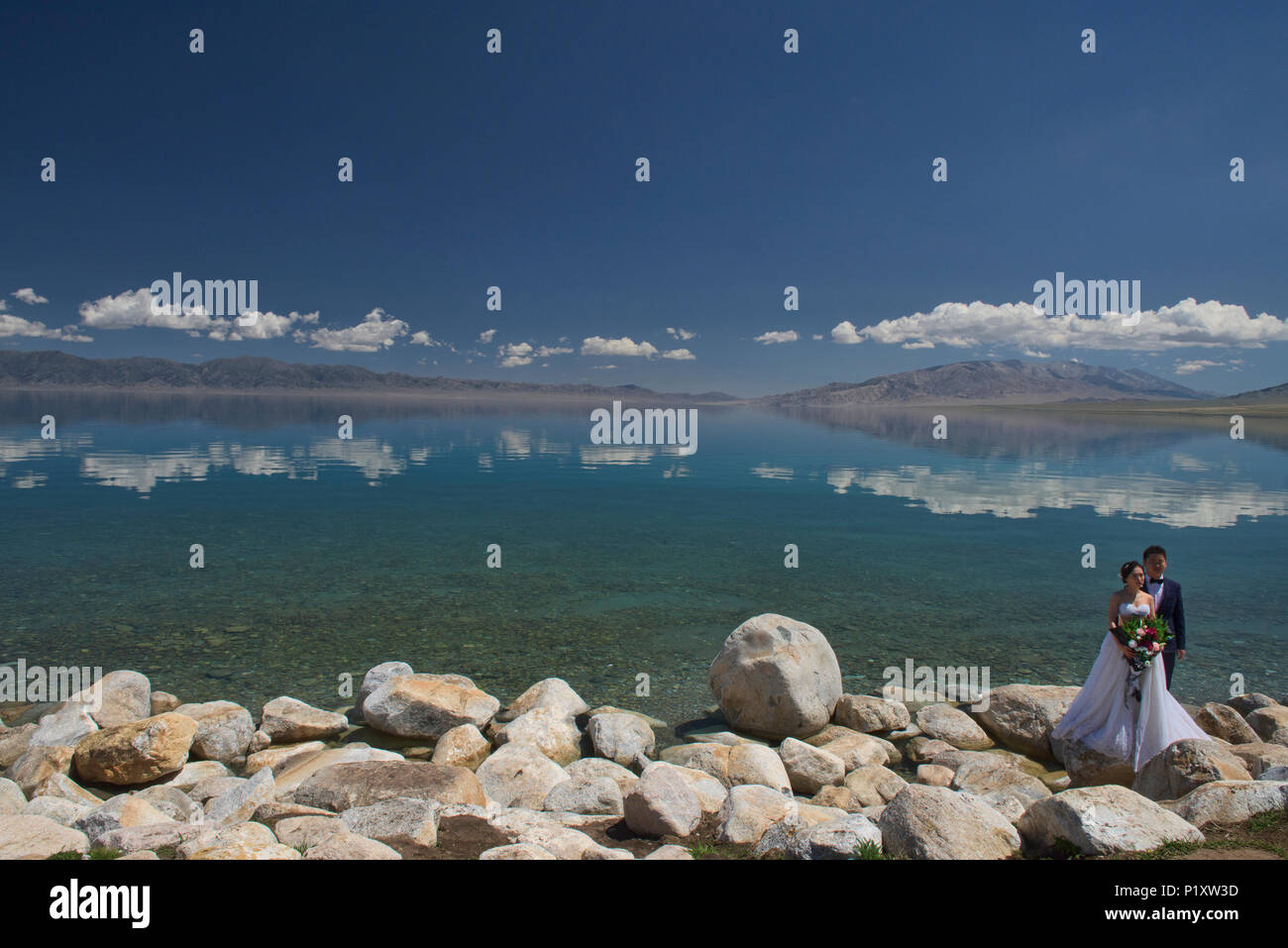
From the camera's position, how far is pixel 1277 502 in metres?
42.8

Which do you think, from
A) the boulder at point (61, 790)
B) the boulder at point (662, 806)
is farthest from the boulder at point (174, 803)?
the boulder at point (662, 806)

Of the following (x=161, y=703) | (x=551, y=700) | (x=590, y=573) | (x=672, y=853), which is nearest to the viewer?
(x=672, y=853)

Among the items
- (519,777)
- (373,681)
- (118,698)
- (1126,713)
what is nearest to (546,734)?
(519,777)

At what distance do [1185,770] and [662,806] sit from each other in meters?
6.33

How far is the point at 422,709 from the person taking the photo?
12.5 meters

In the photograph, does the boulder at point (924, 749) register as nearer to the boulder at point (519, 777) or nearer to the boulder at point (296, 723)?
the boulder at point (519, 777)

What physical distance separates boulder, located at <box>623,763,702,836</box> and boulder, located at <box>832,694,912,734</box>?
5452 millimetres

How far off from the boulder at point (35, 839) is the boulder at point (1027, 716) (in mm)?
13069

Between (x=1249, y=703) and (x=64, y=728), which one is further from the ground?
(x=64, y=728)

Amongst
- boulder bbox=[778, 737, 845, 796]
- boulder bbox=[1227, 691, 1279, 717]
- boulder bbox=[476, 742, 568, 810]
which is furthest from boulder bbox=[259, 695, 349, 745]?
boulder bbox=[1227, 691, 1279, 717]

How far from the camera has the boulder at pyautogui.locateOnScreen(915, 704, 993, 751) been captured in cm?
1230

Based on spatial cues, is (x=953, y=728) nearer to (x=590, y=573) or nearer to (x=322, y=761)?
(x=322, y=761)

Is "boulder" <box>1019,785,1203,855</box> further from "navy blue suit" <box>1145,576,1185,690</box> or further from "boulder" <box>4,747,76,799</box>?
"boulder" <box>4,747,76,799</box>

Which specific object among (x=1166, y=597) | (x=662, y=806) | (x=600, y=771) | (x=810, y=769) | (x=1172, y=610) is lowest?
(x=810, y=769)
